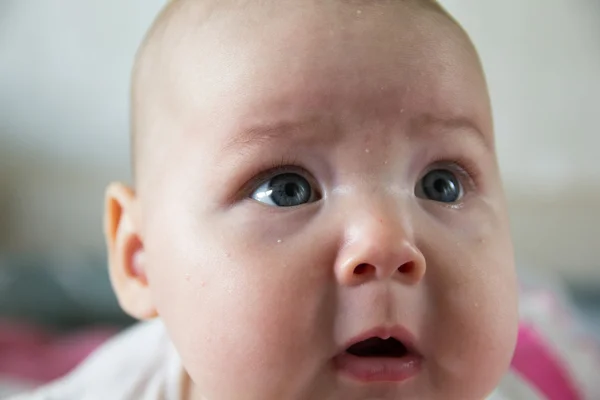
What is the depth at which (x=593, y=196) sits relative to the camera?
1.56 m

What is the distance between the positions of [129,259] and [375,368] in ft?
0.96

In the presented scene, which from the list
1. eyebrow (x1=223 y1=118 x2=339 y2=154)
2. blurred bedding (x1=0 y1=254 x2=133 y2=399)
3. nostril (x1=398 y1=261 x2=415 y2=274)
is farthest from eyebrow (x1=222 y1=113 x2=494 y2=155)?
blurred bedding (x1=0 y1=254 x2=133 y2=399)

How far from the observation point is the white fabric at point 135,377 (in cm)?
81

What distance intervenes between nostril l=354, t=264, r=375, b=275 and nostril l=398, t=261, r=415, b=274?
0.02 metres

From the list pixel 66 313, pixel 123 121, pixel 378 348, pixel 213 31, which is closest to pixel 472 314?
pixel 378 348

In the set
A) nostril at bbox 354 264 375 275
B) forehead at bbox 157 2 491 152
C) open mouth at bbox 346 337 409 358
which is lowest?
open mouth at bbox 346 337 409 358

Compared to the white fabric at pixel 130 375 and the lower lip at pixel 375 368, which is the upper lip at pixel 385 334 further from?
the white fabric at pixel 130 375

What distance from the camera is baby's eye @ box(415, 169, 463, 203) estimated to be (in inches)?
23.2

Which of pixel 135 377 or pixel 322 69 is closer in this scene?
pixel 322 69

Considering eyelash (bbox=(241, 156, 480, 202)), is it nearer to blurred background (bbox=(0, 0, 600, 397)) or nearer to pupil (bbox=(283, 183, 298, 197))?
pupil (bbox=(283, 183, 298, 197))

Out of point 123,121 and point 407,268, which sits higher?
point 123,121

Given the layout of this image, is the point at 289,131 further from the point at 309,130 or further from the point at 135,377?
the point at 135,377

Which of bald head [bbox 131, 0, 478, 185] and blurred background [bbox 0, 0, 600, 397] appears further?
blurred background [bbox 0, 0, 600, 397]

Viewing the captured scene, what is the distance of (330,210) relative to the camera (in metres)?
0.54
